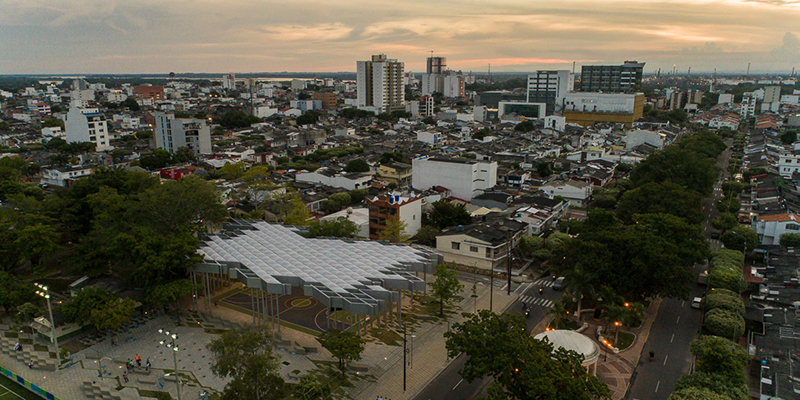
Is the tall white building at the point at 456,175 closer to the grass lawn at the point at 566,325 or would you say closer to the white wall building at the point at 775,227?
the white wall building at the point at 775,227

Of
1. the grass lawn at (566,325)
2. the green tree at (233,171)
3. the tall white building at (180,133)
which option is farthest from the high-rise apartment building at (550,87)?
the grass lawn at (566,325)

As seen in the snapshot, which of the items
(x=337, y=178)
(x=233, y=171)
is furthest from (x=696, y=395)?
(x=233, y=171)

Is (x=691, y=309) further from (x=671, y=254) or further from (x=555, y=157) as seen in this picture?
(x=555, y=157)

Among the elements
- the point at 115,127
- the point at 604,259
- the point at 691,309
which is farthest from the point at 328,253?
the point at 115,127

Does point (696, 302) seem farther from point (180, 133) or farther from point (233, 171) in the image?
point (180, 133)

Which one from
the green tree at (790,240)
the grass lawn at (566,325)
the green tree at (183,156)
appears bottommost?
the grass lawn at (566,325)

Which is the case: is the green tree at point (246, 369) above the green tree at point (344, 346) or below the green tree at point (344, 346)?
above
